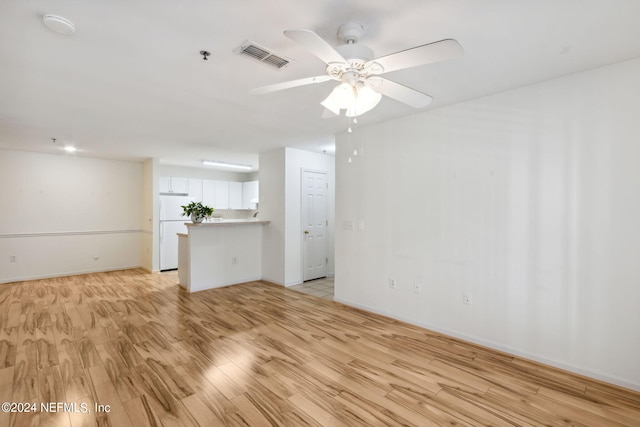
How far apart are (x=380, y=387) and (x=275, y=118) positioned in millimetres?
2979

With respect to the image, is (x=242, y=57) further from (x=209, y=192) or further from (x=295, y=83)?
(x=209, y=192)

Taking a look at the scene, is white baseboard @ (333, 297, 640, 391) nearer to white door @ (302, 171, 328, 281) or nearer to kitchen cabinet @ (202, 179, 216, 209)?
white door @ (302, 171, 328, 281)

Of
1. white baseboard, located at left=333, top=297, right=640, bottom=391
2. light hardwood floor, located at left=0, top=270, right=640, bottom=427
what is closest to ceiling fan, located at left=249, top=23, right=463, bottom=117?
light hardwood floor, located at left=0, top=270, right=640, bottom=427

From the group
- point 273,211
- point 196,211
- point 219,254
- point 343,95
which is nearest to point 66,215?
point 196,211

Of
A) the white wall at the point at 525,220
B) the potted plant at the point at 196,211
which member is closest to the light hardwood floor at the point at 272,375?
the white wall at the point at 525,220

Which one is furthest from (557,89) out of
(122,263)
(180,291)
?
(122,263)

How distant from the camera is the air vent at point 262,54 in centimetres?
195

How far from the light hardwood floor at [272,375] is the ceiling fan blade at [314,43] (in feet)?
7.05

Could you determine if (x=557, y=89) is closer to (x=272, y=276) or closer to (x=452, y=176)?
(x=452, y=176)

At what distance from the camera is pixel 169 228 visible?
255 inches

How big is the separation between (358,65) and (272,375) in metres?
2.34

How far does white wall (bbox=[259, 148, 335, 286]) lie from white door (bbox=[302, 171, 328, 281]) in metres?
0.12

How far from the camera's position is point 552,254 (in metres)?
2.53

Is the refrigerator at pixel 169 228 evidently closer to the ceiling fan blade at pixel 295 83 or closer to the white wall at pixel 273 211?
the white wall at pixel 273 211
